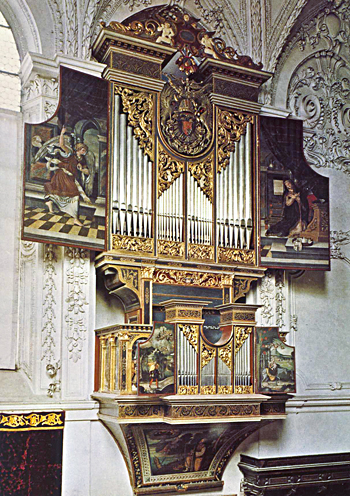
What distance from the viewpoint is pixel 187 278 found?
10.1 meters

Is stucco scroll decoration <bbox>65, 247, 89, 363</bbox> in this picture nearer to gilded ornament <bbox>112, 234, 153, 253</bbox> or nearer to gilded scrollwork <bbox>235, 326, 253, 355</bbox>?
gilded ornament <bbox>112, 234, 153, 253</bbox>

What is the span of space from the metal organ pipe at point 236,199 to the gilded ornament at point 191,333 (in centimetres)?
177

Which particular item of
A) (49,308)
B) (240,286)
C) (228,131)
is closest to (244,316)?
(240,286)

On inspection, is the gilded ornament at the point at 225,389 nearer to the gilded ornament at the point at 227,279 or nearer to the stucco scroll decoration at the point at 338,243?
the gilded ornament at the point at 227,279

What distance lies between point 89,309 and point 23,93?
130 inches

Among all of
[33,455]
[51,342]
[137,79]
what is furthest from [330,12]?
[33,455]

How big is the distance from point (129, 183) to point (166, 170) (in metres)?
0.68

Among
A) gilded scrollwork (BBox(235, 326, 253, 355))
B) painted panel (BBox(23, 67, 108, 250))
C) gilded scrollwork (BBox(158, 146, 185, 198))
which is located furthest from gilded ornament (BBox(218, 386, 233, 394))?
gilded scrollwork (BBox(158, 146, 185, 198))

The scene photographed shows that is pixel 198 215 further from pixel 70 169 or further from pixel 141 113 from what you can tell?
pixel 70 169

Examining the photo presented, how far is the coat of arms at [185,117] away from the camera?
10.2m

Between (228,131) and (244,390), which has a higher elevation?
(228,131)

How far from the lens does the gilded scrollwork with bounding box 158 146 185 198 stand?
33.0 ft

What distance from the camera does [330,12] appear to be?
12359mm

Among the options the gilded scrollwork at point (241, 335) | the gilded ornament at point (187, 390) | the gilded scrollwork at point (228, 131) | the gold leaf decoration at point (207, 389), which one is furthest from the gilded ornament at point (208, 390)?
the gilded scrollwork at point (228, 131)
